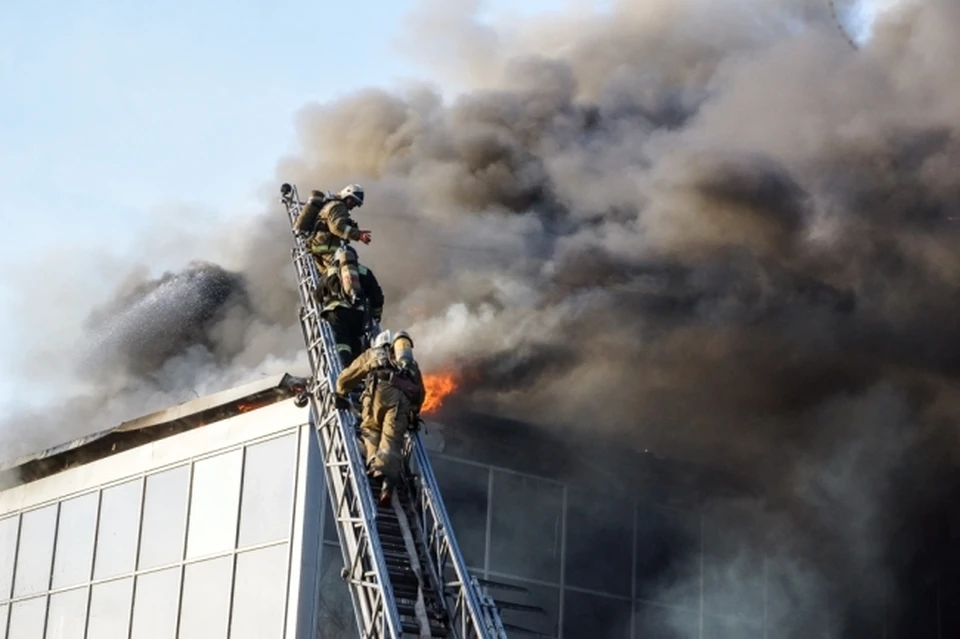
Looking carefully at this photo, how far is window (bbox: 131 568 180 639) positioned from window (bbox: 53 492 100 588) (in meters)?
1.32

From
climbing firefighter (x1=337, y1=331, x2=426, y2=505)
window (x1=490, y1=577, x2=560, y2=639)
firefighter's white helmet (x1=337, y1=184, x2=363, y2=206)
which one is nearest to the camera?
climbing firefighter (x1=337, y1=331, x2=426, y2=505)

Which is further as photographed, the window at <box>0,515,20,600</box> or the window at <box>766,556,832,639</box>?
the window at <box>766,556,832,639</box>

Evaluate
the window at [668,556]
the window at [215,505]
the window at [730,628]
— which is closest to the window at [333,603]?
the window at [215,505]

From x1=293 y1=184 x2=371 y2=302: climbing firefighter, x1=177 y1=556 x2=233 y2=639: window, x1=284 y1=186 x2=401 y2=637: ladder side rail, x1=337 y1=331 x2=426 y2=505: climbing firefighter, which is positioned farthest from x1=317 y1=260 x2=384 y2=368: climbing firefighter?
x1=177 y1=556 x2=233 y2=639: window

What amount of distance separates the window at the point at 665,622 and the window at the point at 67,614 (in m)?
7.19

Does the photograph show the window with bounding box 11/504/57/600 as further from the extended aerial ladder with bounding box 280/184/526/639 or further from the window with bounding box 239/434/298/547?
the extended aerial ladder with bounding box 280/184/526/639

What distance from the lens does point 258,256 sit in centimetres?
2862

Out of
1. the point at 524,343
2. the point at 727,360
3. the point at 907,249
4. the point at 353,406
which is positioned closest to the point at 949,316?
the point at 907,249

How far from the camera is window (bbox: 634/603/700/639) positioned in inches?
747

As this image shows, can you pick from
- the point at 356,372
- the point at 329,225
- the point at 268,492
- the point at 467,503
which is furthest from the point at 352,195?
the point at 467,503

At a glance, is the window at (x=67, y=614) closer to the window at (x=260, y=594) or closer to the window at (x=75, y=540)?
the window at (x=75, y=540)

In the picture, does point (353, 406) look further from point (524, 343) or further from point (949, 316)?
point (949, 316)

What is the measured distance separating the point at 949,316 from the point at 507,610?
25.1 feet

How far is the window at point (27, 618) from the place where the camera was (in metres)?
19.4
